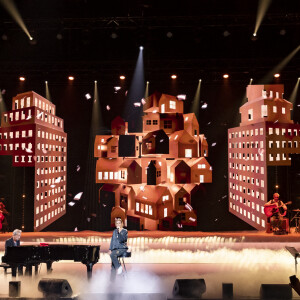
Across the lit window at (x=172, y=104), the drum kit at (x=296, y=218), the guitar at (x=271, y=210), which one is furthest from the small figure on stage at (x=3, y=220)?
the drum kit at (x=296, y=218)

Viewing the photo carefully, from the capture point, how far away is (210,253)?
6.80 m

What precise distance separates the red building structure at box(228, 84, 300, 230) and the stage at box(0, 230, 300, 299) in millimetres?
623

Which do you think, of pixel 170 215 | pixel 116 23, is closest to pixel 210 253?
pixel 170 215

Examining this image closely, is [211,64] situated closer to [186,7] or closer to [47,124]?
[186,7]

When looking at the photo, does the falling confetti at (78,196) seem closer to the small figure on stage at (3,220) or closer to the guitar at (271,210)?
the small figure on stage at (3,220)

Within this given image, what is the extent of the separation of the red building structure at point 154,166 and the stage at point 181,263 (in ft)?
1.64

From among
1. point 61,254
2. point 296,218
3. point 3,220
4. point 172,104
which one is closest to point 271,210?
point 296,218

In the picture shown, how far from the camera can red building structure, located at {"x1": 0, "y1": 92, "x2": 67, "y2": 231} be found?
24.8 ft

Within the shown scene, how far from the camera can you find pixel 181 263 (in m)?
6.22

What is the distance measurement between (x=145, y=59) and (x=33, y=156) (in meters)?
3.32

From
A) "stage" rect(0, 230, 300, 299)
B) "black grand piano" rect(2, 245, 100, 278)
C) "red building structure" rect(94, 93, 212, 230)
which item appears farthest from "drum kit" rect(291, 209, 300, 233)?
"black grand piano" rect(2, 245, 100, 278)

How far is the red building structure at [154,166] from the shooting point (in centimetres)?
752

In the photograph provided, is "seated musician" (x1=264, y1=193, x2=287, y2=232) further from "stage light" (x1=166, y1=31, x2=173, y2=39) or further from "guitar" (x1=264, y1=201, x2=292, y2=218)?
"stage light" (x1=166, y1=31, x2=173, y2=39)

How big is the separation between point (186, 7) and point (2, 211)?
573 cm
